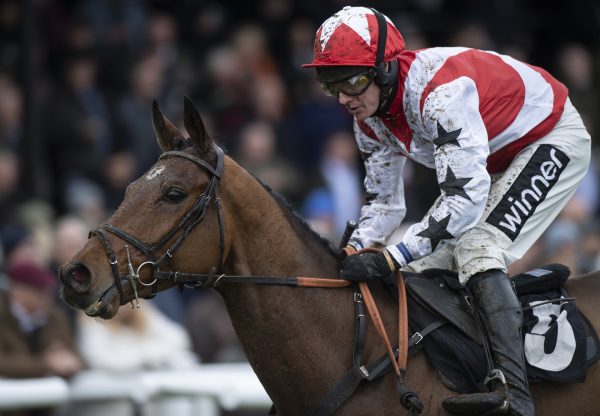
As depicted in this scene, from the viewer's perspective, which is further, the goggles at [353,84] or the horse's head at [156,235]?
the goggles at [353,84]

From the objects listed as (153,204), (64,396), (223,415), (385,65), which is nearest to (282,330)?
(153,204)

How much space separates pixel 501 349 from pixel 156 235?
1.57 metres

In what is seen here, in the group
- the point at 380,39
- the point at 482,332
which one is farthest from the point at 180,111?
the point at 482,332

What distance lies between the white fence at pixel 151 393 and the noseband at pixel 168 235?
266cm

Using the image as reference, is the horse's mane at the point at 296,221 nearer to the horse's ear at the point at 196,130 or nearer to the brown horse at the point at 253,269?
the brown horse at the point at 253,269

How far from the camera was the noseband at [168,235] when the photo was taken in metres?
4.71

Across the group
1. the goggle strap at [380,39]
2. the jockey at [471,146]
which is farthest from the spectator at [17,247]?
the goggle strap at [380,39]

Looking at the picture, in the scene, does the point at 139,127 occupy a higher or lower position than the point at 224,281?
lower

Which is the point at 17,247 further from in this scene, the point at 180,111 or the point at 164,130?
the point at 164,130

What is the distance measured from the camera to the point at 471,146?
16.1ft

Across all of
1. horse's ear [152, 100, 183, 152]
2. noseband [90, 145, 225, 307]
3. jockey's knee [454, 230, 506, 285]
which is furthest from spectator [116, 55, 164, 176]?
jockey's knee [454, 230, 506, 285]

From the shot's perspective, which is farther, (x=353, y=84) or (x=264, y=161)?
(x=264, y=161)

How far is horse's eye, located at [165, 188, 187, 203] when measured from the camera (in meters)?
4.83

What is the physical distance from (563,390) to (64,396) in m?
3.44
